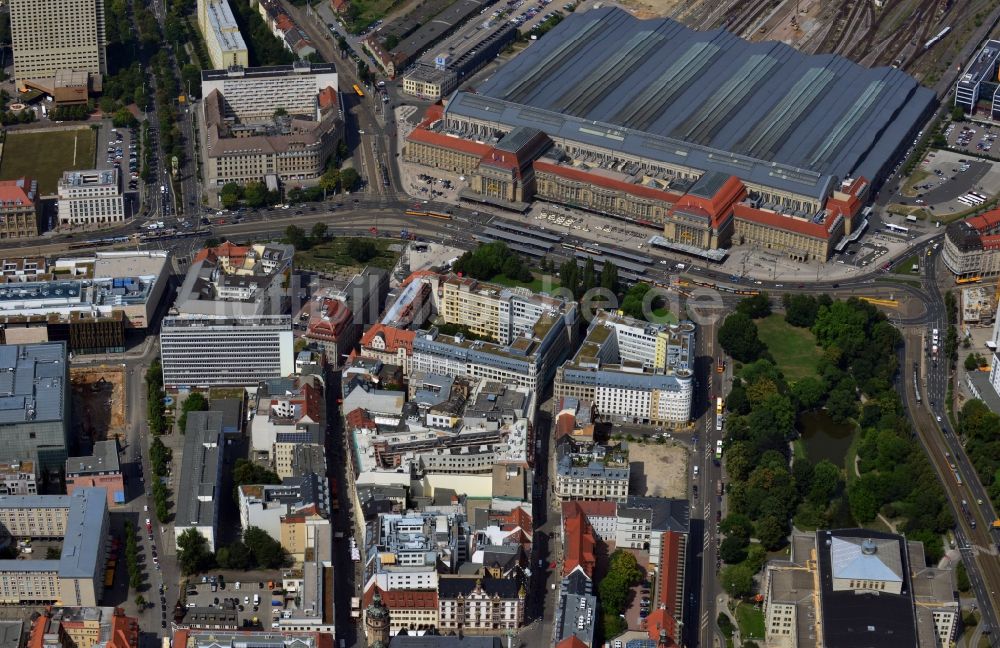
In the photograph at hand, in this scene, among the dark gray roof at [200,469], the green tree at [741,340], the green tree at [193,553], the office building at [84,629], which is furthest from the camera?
the green tree at [741,340]

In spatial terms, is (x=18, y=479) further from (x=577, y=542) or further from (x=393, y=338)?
(x=577, y=542)

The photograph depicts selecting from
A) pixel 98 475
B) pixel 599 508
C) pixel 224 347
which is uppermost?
pixel 224 347

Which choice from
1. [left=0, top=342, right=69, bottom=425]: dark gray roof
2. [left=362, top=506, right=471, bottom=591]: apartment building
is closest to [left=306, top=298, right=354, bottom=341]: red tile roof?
[left=0, top=342, right=69, bottom=425]: dark gray roof

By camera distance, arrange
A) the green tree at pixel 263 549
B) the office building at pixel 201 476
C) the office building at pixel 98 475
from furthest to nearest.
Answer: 1. the office building at pixel 98 475
2. the office building at pixel 201 476
3. the green tree at pixel 263 549

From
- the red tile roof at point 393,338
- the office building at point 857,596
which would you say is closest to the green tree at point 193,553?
the red tile roof at point 393,338

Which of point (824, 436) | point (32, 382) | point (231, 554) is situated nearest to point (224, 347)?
point (32, 382)

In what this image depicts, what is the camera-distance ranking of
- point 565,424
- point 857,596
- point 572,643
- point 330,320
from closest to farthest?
point 572,643
point 857,596
point 565,424
point 330,320

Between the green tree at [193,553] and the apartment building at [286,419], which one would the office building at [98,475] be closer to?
the green tree at [193,553]
